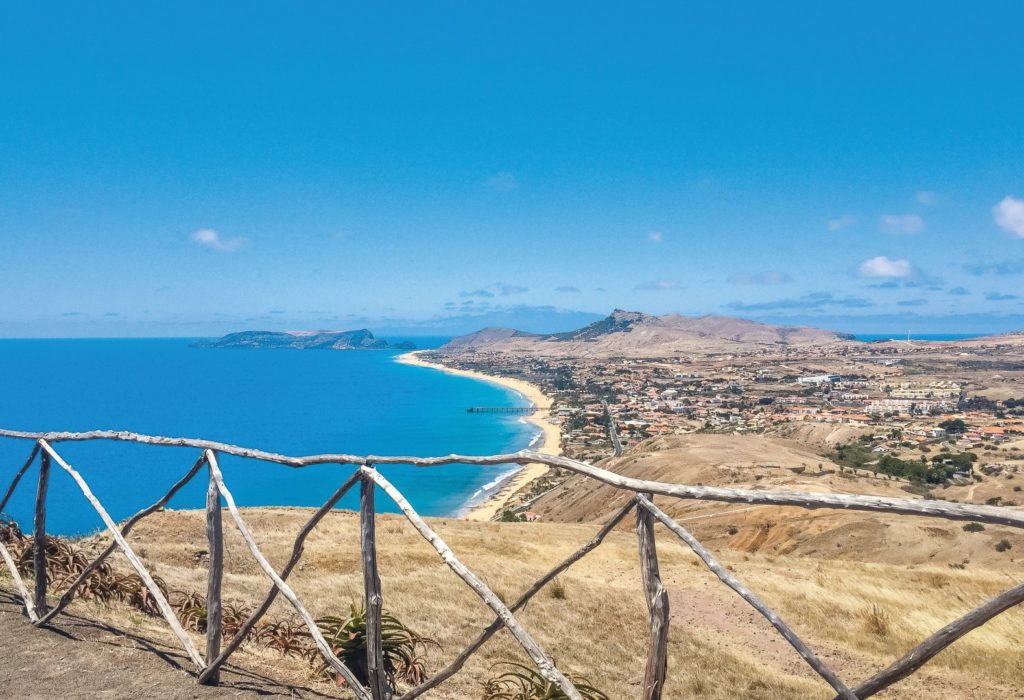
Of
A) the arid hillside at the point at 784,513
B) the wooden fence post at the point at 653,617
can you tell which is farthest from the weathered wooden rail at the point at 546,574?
the arid hillside at the point at 784,513

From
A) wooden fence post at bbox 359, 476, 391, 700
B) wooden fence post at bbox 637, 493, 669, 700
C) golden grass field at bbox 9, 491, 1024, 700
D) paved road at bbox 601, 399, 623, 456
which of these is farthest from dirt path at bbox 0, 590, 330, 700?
paved road at bbox 601, 399, 623, 456

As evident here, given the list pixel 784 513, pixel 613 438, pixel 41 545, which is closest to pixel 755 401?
pixel 613 438

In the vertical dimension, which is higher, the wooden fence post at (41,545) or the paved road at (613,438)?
the wooden fence post at (41,545)

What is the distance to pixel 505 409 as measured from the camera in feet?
400

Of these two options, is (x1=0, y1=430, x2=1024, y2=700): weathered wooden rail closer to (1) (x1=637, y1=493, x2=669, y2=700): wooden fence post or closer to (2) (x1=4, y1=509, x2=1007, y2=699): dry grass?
(1) (x1=637, y1=493, x2=669, y2=700): wooden fence post

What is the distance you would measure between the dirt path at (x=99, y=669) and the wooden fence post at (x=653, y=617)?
10.5 ft

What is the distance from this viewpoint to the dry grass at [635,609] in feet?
32.2

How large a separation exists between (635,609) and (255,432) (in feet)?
311

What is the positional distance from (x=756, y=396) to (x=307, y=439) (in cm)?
7560

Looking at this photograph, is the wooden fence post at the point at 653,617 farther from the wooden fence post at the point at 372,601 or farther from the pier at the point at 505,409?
the pier at the point at 505,409

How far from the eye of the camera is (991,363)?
494 ft

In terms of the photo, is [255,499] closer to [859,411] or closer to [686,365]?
[859,411]

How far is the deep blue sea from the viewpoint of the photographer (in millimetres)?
63863

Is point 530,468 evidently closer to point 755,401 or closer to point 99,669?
point 755,401
